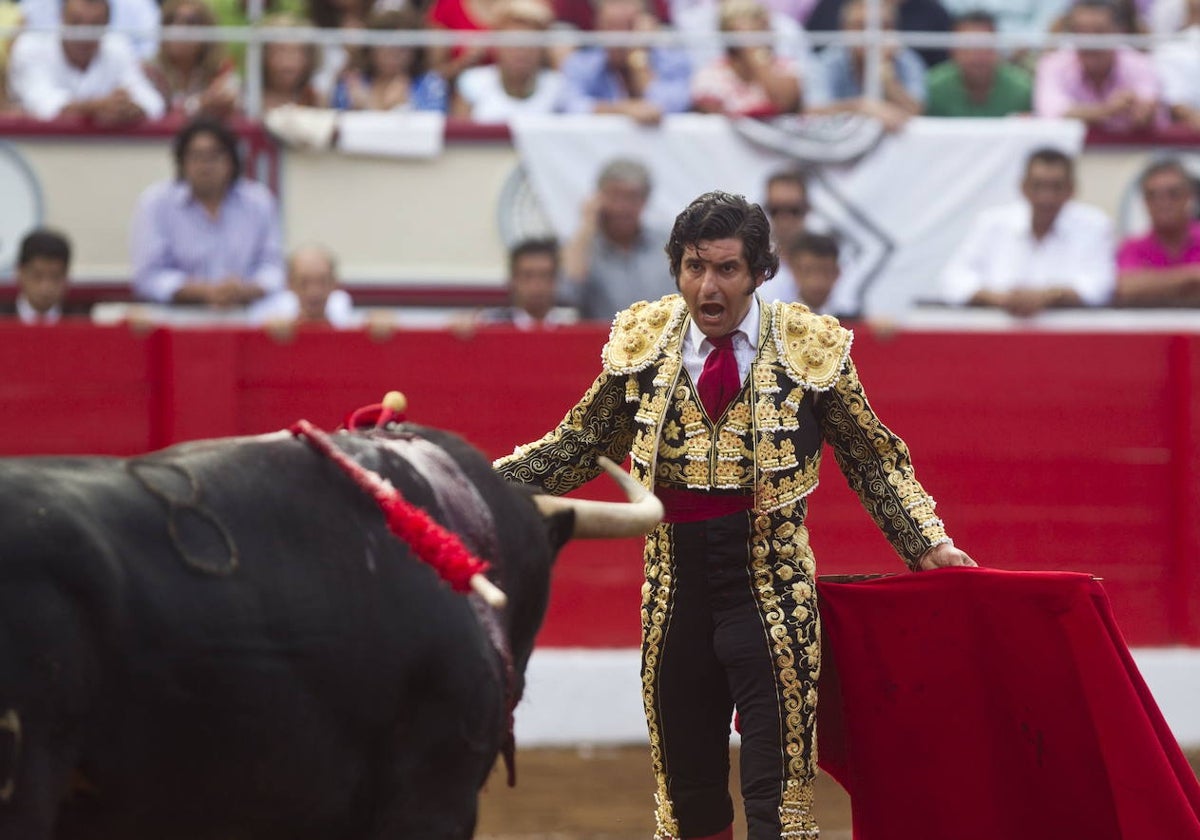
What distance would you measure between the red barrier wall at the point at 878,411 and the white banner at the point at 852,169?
1.17m

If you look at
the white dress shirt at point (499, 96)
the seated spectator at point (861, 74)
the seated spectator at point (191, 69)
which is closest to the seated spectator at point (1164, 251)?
the seated spectator at point (861, 74)

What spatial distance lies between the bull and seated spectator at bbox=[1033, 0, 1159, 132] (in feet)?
16.7

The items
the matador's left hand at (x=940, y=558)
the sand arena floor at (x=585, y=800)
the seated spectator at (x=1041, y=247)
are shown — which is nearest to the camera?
the matador's left hand at (x=940, y=558)

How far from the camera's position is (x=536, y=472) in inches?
137

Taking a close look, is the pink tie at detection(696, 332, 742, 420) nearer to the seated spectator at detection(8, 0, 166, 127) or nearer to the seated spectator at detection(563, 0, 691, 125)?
the seated spectator at detection(563, 0, 691, 125)

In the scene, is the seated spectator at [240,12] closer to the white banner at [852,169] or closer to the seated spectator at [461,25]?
the seated spectator at [461,25]

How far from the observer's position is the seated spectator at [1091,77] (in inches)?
293

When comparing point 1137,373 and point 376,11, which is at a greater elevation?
point 376,11

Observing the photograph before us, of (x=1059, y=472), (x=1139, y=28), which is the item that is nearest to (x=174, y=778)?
(x=1059, y=472)

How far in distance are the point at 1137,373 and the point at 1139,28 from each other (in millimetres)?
2383

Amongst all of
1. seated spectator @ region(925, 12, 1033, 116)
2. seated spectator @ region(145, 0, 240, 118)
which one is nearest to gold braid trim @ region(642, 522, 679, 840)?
seated spectator @ region(145, 0, 240, 118)

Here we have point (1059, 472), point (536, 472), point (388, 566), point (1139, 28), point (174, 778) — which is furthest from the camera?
point (1139, 28)

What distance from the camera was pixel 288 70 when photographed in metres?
7.21

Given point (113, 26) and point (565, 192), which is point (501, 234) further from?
point (113, 26)
